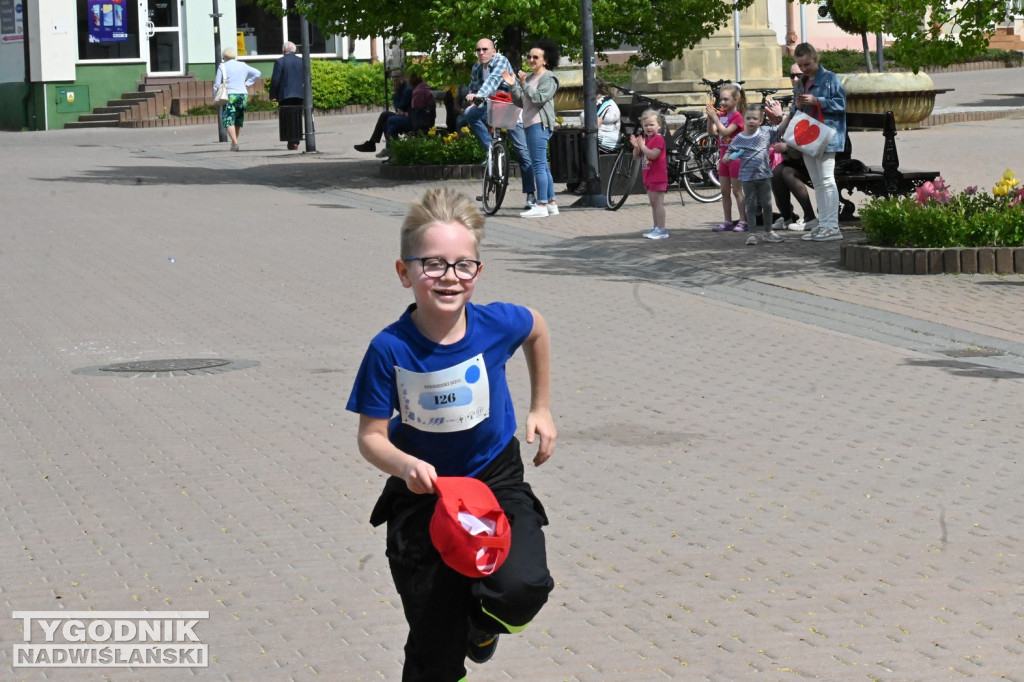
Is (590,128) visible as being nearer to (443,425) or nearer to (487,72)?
(487,72)

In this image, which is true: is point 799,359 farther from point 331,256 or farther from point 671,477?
point 331,256

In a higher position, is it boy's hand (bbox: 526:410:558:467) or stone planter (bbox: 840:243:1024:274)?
boy's hand (bbox: 526:410:558:467)

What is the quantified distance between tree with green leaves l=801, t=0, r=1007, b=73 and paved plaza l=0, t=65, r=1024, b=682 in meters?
Answer: 1.79

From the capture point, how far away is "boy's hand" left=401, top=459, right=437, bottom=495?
3832mm

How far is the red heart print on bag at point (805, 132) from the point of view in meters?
14.5

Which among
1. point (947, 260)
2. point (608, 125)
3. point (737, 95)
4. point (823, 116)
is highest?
point (737, 95)

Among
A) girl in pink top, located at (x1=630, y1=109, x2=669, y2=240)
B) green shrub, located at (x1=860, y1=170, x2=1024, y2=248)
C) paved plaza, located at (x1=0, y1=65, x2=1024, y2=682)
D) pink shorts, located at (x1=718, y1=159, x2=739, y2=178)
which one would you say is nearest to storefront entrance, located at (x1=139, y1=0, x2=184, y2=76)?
paved plaza, located at (x1=0, y1=65, x2=1024, y2=682)

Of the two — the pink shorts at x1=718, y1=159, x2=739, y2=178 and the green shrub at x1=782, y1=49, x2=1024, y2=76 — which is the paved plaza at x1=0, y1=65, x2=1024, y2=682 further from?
the green shrub at x1=782, y1=49, x2=1024, y2=76

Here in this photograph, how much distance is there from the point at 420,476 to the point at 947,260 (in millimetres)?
9689

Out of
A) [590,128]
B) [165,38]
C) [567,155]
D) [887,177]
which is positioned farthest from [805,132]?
[165,38]

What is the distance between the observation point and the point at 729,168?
618 inches

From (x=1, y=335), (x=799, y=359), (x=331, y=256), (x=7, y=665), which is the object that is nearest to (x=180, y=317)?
(x=1, y=335)

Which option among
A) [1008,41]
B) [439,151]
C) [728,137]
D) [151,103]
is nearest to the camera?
[728,137]

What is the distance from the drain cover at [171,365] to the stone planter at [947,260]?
17.8 ft
